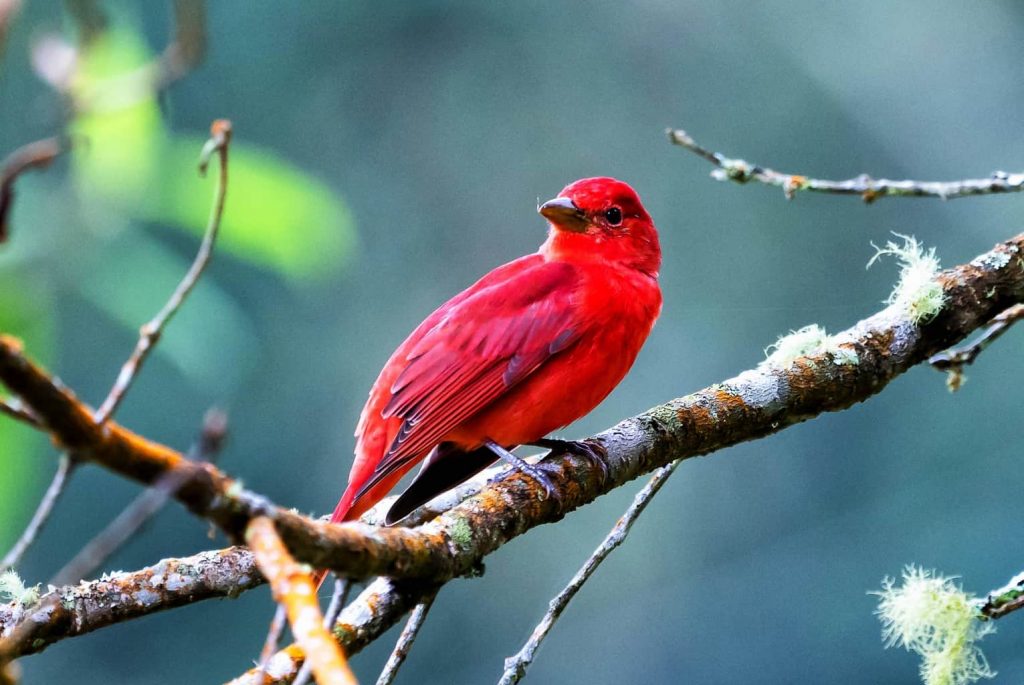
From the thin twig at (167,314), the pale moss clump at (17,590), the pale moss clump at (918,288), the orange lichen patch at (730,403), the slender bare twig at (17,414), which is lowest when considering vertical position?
the slender bare twig at (17,414)

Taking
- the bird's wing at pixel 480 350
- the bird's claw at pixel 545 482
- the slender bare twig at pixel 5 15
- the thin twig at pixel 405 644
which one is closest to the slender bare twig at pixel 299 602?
the slender bare twig at pixel 5 15

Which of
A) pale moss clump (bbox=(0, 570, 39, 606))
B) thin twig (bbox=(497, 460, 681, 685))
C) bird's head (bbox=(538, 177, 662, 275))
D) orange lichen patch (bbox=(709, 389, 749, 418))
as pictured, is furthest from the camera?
bird's head (bbox=(538, 177, 662, 275))

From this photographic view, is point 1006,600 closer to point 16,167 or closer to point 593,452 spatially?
point 593,452

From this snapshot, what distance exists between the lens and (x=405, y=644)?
2033 millimetres

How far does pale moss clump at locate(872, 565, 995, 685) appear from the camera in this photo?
225 cm

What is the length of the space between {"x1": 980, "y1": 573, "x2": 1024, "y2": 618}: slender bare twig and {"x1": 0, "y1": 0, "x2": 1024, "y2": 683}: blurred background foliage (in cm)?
382

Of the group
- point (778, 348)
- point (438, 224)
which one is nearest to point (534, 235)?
point (438, 224)

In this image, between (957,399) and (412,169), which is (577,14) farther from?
(957,399)

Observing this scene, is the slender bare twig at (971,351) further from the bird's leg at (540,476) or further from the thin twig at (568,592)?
the bird's leg at (540,476)

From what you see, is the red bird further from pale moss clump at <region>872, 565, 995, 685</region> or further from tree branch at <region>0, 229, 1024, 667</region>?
pale moss clump at <region>872, 565, 995, 685</region>

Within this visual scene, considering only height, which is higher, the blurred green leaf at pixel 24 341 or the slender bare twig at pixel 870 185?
the slender bare twig at pixel 870 185

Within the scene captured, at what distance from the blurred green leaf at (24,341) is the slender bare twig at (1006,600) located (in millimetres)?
1679

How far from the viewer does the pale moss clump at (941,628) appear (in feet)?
7.39

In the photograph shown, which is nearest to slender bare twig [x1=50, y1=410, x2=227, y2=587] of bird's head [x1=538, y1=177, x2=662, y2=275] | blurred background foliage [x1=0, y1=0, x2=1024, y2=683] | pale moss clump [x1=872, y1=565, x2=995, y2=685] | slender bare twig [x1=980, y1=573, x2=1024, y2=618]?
slender bare twig [x1=980, y1=573, x2=1024, y2=618]
